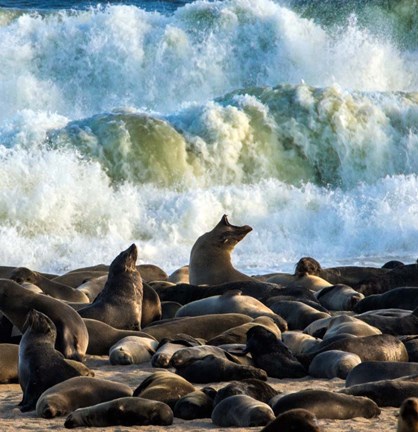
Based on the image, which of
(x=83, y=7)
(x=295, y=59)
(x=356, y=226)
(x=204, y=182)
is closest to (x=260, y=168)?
(x=204, y=182)

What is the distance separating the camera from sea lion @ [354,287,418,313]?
11.3 m

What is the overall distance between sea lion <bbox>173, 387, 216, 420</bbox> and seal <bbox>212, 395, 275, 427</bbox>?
0.15 metres

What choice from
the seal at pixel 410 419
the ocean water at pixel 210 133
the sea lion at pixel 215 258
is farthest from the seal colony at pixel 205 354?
the ocean water at pixel 210 133

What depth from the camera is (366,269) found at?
46.6ft

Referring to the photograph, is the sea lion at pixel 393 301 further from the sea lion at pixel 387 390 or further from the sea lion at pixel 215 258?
the sea lion at pixel 387 390

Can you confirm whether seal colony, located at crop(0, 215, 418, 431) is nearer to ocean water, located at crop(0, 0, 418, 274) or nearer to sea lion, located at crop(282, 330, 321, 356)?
sea lion, located at crop(282, 330, 321, 356)

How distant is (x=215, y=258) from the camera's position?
1404 cm

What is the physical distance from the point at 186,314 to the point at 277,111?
16.1 metres

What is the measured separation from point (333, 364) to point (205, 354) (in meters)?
0.83

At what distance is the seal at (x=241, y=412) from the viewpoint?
6.48m

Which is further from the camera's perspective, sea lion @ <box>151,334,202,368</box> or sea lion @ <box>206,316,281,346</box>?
sea lion @ <box>206,316,281,346</box>

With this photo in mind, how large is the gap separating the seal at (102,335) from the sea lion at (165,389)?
2.25 m

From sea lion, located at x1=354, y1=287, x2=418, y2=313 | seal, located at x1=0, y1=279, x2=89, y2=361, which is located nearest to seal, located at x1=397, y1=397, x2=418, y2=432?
seal, located at x1=0, y1=279, x2=89, y2=361

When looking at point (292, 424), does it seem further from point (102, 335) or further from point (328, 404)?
point (102, 335)
